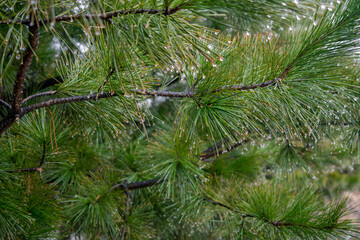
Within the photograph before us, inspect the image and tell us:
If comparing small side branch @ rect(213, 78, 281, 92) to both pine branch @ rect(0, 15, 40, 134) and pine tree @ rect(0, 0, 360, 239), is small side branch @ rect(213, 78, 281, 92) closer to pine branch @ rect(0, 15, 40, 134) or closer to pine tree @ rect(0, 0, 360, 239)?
pine tree @ rect(0, 0, 360, 239)

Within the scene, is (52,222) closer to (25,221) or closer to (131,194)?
(25,221)

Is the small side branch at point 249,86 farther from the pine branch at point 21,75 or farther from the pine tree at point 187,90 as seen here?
the pine branch at point 21,75

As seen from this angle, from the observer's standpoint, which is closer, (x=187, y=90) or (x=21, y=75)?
(x=21, y=75)

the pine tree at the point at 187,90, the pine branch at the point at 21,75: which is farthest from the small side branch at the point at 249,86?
the pine branch at the point at 21,75

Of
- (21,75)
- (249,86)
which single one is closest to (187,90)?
(249,86)

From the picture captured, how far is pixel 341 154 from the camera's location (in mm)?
1196

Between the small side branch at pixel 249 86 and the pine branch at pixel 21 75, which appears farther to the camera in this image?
the small side branch at pixel 249 86

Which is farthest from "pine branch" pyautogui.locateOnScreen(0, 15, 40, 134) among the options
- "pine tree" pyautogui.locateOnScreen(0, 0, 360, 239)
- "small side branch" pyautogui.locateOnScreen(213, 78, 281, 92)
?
"small side branch" pyautogui.locateOnScreen(213, 78, 281, 92)

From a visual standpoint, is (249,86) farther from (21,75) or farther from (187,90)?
(21,75)

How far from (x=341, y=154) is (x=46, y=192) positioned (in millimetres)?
1115

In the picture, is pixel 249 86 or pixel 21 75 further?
pixel 249 86

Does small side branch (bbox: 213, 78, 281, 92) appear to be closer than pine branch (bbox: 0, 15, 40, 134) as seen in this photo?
No

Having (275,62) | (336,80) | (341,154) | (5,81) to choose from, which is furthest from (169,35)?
(341,154)

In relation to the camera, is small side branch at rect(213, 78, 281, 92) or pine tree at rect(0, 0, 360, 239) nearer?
pine tree at rect(0, 0, 360, 239)
